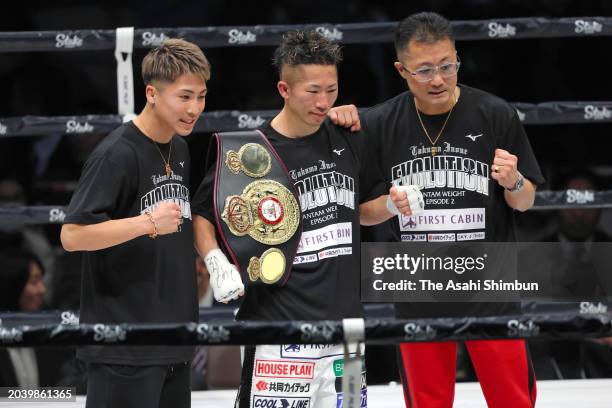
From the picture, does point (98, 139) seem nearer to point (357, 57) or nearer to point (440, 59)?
point (357, 57)

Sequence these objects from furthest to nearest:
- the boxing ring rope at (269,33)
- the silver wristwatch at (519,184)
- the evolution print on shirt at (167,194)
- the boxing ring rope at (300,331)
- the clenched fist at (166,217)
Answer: the boxing ring rope at (269,33)
the silver wristwatch at (519,184)
the evolution print on shirt at (167,194)
the clenched fist at (166,217)
the boxing ring rope at (300,331)

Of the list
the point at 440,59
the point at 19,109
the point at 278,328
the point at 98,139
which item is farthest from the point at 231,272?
the point at 19,109

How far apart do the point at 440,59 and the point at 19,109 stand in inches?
121

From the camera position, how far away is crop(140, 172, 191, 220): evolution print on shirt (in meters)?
2.53

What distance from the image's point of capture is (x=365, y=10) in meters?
5.42

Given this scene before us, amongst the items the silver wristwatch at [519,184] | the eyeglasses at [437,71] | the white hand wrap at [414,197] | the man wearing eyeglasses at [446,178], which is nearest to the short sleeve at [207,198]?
the man wearing eyeglasses at [446,178]

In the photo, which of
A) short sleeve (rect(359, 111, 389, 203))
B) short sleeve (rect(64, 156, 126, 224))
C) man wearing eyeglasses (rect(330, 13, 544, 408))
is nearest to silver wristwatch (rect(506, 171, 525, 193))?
man wearing eyeglasses (rect(330, 13, 544, 408))

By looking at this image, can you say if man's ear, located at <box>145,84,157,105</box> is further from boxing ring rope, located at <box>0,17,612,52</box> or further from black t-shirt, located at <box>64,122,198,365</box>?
boxing ring rope, located at <box>0,17,612,52</box>

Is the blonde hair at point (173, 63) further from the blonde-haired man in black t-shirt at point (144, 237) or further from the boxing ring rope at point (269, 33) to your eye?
the boxing ring rope at point (269, 33)

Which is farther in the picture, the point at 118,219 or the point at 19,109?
the point at 19,109

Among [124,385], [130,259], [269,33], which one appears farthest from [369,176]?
[269,33]

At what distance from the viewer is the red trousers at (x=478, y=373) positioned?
8.90 ft

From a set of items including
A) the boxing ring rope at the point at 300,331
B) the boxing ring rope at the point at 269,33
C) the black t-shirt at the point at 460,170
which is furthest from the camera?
the boxing ring rope at the point at 269,33

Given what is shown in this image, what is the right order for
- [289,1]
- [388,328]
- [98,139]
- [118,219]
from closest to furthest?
1. [388,328]
2. [118,219]
3. [98,139]
4. [289,1]
